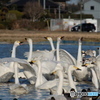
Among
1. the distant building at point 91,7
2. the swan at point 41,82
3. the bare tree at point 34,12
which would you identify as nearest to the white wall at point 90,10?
the distant building at point 91,7

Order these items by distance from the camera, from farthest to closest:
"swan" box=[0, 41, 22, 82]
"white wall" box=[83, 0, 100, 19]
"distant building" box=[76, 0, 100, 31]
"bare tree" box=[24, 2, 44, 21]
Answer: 1. "distant building" box=[76, 0, 100, 31]
2. "white wall" box=[83, 0, 100, 19]
3. "bare tree" box=[24, 2, 44, 21]
4. "swan" box=[0, 41, 22, 82]

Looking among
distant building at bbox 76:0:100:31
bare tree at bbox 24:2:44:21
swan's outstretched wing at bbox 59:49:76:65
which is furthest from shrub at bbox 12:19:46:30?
swan's outstretched wing at bbox 59:49:76:65

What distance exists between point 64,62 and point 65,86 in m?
4.29

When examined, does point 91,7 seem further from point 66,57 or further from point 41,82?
point 41,82

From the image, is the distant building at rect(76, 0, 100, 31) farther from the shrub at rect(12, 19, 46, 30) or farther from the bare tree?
the shrub at rect(12, 19, 46, 30)

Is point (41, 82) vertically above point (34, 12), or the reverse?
point (41, 82)

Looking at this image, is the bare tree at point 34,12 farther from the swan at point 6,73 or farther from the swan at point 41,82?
the swan at point 41,82

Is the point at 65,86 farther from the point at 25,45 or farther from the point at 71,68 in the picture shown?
the point at 25,45

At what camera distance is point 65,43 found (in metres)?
37.6

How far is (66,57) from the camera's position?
60.6 feet

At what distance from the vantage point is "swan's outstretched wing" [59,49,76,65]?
17.8 m

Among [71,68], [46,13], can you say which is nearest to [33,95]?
[71,68]

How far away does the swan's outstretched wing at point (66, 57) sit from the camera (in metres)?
17.8

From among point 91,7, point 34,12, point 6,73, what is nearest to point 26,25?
point 34,12
